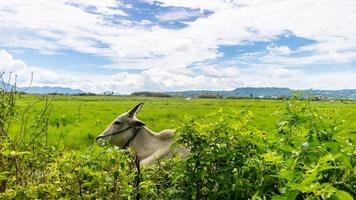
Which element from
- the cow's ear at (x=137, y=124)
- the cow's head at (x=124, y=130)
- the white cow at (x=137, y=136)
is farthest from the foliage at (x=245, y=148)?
the cow's head at (x=124, y=130)

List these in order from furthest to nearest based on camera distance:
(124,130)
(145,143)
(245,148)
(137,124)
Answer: (124,130), (137,124), (145,143), (245,148)

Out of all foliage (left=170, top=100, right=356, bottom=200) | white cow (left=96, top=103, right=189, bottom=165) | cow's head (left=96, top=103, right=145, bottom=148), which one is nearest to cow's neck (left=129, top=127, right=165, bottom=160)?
white cow (left=96, top=103, right=189, bottom=165)

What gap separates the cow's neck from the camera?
771 centimetres

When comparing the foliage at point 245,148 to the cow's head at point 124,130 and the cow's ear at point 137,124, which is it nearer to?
the cow's ear at point 137,124

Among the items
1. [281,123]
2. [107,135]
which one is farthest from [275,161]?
[107,135]

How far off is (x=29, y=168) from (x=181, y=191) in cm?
160

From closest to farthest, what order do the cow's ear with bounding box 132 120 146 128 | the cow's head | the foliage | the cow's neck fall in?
the foliage → the cow's neck → the cow's ear with bounding box 132 120 146 128 → the cow's head

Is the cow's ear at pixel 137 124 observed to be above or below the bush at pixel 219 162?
below

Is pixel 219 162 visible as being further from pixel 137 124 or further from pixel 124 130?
pixel 124 130

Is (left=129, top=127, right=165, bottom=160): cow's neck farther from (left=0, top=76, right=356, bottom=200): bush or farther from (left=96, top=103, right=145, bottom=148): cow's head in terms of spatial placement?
(left=0, top=76, right=356, bottom=200): bush

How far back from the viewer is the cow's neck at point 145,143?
7.71m

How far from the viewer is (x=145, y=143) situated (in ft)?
25.8

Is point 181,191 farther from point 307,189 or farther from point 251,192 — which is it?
point 307,189

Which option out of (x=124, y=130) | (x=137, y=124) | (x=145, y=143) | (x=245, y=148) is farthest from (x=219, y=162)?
(x=124, y=130)
